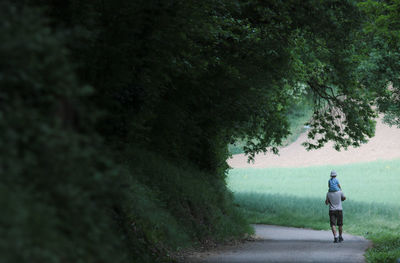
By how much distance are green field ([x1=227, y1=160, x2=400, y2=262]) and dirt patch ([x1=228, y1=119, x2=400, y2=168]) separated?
62.2 ft

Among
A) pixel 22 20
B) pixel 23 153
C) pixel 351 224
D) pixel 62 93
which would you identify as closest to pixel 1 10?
pixel 22 20

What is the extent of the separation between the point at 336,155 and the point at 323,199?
179ft

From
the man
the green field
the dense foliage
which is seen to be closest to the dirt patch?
the green field

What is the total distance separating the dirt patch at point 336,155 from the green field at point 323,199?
19.0 m

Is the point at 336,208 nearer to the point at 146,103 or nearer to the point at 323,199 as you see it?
the point at 146,103

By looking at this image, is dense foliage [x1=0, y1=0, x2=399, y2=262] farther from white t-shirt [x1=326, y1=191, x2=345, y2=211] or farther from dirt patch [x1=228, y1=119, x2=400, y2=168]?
dirt patch [x1=228, y1=119, x2=400, y2=168]

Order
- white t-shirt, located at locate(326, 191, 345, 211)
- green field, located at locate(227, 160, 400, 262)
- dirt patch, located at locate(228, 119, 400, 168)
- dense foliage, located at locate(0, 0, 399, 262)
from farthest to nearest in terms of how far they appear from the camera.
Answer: dirt patch, located at locate(228, 119, 400, 168) → green field, located at locate(227, 160, 400, 262) → white t-shirt, located at locate(326, 191, 345, 211) → dense foliage, located at locate(0, 0, 399, 262)

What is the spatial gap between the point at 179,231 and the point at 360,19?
26.0 ft

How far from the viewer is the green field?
27.6 m

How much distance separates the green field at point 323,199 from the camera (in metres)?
27.6

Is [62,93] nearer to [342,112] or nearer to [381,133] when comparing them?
[342,112]

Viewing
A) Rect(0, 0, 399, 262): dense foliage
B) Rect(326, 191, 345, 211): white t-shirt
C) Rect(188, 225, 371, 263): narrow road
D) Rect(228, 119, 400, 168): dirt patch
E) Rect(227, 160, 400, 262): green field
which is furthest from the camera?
Rect(228, 119, 400, 168): dirt patch

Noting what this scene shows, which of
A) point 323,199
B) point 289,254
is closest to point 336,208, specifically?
point 289,254

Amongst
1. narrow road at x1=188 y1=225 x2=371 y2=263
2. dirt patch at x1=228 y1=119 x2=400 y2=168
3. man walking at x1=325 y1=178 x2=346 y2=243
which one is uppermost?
dirt patch at x1=228 y1=119 x2=400 y2=168
